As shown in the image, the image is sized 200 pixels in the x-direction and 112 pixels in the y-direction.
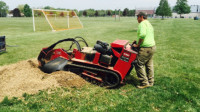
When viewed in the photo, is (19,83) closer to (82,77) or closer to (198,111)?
(82,77)

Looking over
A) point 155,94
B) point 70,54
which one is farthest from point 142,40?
point 70,54

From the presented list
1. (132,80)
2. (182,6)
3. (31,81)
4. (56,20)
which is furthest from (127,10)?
(31,81)

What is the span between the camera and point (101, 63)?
4.94 metres

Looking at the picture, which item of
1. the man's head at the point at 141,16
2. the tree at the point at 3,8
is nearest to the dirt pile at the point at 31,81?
the man's head at the point at 141,16

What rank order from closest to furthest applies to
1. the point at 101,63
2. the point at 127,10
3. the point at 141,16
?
Result: the point at 141,16 → the point at 101,63 → the point at 127,10

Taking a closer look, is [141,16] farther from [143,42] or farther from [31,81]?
[31,81]

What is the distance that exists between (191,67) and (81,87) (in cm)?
491

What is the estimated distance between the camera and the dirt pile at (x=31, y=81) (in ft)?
15.4

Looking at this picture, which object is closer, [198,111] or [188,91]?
[198,111]

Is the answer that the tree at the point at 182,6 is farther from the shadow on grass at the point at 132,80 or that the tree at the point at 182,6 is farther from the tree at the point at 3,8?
the tree at the point at 3,8

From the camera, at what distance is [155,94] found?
479 centimetres

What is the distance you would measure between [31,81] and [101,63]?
6.93 feet

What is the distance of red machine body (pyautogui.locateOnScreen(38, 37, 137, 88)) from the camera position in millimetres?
4750

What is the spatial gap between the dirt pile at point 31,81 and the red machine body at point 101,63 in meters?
0.27
